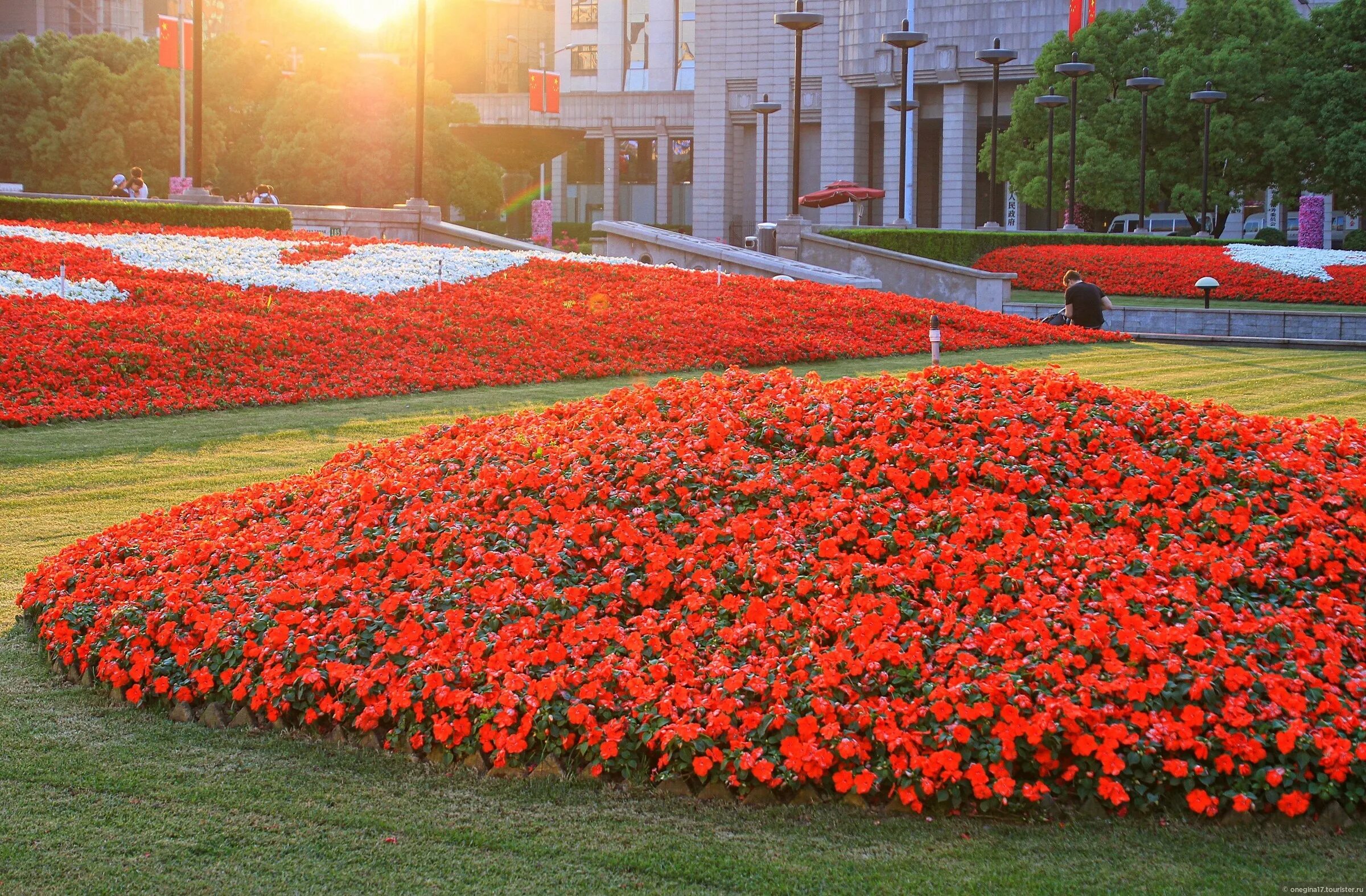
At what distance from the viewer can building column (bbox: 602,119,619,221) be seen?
250 feet

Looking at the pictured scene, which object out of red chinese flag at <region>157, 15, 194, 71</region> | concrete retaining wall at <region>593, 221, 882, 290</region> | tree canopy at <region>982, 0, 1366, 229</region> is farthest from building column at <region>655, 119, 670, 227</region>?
concrete retaining wall at <region>593, 221, 882, 290</region>

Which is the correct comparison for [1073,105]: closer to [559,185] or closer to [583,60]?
[559,185]

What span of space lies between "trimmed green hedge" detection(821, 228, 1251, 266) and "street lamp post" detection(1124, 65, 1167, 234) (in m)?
3.33

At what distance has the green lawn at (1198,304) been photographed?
91.6ft

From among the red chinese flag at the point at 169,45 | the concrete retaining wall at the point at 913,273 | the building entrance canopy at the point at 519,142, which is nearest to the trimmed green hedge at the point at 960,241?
the concrete retaining wall at the point at 913,273

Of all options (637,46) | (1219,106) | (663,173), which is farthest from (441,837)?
(637,46)

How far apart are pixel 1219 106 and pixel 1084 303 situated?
2453 centimetres

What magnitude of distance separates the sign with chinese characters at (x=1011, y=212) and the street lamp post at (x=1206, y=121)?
17.5 m

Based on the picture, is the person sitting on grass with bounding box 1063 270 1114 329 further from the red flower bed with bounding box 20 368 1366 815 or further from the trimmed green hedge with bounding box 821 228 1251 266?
the red flower bed with bounding box 20 368 1366 815

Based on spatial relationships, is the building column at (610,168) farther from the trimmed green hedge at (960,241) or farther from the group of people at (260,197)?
the trimmed green hedge at (960,241)

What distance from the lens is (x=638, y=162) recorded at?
264 feet

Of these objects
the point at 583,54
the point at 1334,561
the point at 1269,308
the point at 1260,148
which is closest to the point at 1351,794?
the point at 1334,561

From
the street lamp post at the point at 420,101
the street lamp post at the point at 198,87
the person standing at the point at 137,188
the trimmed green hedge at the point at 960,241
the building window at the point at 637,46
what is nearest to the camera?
the street lamp post at the point at 198,87

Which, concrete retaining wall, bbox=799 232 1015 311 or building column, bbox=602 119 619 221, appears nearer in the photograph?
concrete retaining wall, bbox=799 232 1015 311
